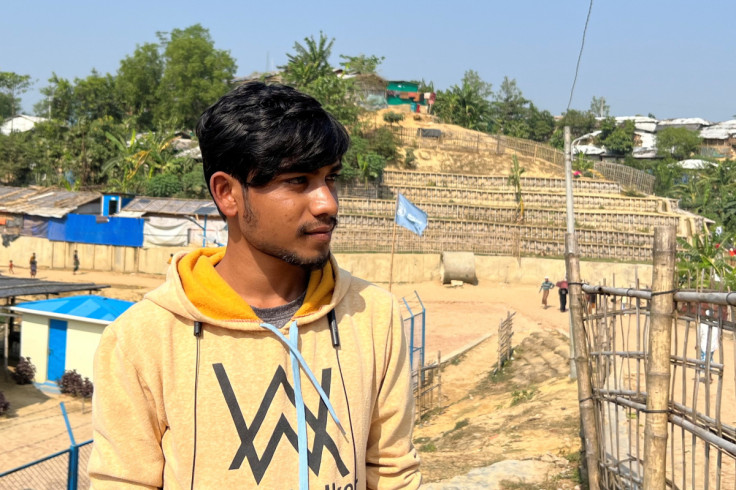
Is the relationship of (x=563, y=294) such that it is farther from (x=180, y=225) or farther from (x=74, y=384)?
(x=180, y=225)

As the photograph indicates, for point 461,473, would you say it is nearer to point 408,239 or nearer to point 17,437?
point 17,437

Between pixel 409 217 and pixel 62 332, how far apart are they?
7.91 metres

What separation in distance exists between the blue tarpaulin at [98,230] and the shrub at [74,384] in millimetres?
11115

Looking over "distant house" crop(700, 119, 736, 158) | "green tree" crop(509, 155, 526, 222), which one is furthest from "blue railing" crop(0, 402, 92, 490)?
"distant house" crop(700, 119, 736, 158)

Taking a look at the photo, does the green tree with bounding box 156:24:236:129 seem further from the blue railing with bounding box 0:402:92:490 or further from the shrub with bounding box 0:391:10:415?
the blue railing with bounding box 0:402:92:490

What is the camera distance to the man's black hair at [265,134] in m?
1.53

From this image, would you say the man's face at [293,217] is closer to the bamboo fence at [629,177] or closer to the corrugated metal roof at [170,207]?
the corrugated metal roof at [170,207]

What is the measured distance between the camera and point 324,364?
1639 mm

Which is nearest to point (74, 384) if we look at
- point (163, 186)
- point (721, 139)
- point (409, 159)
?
point (163, 186)

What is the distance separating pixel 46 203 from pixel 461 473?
23.7m

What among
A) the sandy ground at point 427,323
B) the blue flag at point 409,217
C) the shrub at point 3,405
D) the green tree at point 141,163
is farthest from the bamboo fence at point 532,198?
the shrub at point 3,405

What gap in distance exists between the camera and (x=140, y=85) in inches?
1722

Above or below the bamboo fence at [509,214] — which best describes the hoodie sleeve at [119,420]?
below

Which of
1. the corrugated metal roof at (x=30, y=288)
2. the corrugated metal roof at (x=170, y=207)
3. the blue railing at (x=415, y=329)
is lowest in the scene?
the blue railing at (x=415, y=329)
